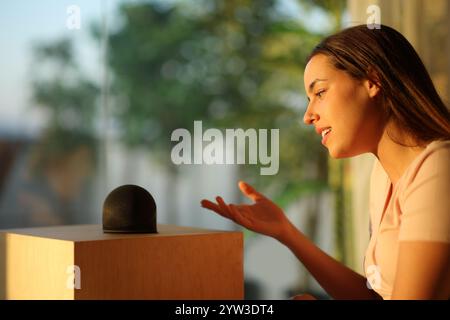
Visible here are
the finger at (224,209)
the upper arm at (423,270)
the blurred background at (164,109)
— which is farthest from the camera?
the blurred background at (164,109)

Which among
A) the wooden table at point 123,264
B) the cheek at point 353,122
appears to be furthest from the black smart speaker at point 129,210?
the cheek at point 353,122

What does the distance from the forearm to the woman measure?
14 centimetres

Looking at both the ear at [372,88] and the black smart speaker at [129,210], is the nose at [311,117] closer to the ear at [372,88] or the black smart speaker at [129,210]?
the ear at [372,88]

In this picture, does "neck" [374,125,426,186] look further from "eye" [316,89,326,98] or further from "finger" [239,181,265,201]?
"finger" [239,181,265,201]

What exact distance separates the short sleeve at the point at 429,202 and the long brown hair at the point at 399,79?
8 cm

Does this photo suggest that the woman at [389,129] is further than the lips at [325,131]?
No

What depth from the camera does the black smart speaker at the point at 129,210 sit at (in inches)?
60.1

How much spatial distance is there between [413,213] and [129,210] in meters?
0.57

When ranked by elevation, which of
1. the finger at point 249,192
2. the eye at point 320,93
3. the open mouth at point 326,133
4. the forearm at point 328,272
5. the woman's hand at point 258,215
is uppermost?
the eye at point 320,93

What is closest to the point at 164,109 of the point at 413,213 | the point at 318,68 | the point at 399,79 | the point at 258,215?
the point at 258,215

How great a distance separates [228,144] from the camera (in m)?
4.30

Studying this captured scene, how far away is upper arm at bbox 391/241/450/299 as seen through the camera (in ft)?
4.25

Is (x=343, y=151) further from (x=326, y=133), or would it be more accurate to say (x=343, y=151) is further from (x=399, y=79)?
(x=399, y=79)
